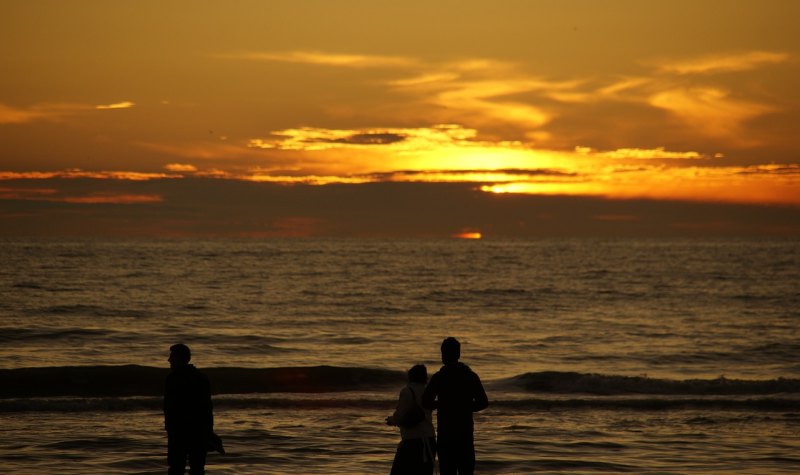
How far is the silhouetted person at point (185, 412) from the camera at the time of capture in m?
9.91

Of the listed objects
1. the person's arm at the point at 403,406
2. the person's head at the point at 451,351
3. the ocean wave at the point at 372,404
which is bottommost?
the ocean wave at the point at 372,404

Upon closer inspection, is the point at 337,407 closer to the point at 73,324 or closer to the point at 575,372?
the point at 575,372

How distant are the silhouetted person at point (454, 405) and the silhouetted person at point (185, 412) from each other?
2.24 m

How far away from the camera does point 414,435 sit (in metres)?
10.1

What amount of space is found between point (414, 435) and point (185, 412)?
7.63 feet

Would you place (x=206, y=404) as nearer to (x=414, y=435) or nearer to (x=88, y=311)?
(x=414, y=435)

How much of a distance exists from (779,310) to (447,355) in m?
47.5

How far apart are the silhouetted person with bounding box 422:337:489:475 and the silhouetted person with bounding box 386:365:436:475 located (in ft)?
0.62

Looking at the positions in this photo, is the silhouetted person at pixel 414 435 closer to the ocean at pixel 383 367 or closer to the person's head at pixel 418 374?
the person's head at pixel 418 374

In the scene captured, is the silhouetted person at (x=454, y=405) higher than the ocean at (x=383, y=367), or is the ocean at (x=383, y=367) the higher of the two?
the silhouetted person at (x=454, y=405)

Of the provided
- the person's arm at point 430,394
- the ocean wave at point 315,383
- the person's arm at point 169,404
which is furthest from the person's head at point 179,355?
the ocean wave at point 315,383

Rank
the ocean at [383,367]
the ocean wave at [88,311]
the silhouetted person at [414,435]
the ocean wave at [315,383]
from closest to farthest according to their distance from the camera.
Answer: the silhouetted person at [414,435]
the ocean at [383,367]
the ocean wave at [315,383]
the ocean wave at [88,311]

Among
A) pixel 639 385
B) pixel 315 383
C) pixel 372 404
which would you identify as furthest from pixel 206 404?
pixel 639 385

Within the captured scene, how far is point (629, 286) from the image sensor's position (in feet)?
240
